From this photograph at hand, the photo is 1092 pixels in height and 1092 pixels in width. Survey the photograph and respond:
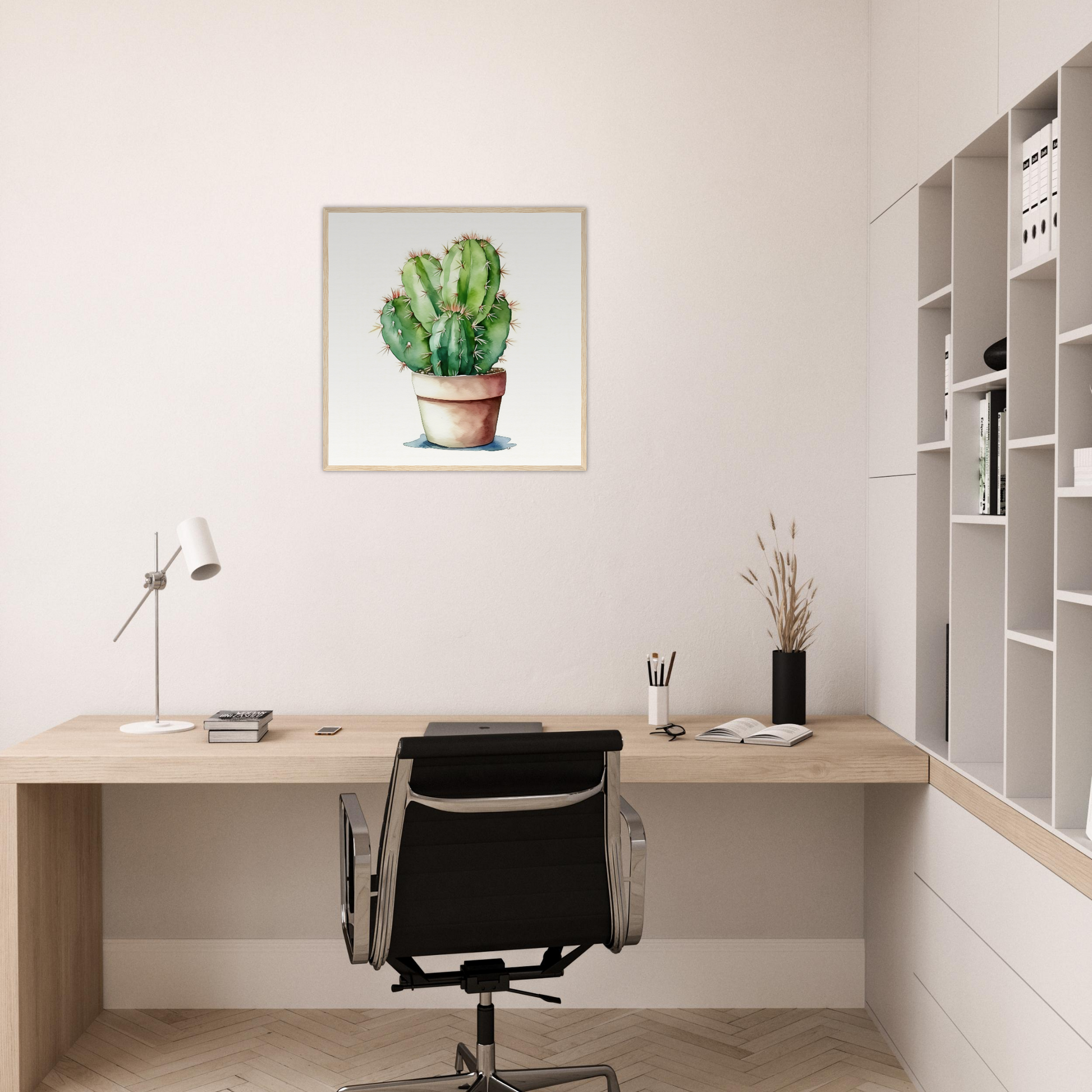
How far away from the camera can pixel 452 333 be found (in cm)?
296

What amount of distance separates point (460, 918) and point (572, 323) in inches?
67.3

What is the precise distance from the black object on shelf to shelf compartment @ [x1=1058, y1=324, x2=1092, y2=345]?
291 millimetres

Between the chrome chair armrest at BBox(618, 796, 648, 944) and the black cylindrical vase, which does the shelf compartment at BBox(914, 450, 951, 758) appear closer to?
the black cylindrical vase

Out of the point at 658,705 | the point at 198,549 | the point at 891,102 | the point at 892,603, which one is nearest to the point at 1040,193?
the point at 891,102

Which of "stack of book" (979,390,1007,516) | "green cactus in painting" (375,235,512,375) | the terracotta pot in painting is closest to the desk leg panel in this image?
the terracotta pot in painting

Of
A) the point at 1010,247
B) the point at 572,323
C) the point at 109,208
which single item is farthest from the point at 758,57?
the point at 109,208

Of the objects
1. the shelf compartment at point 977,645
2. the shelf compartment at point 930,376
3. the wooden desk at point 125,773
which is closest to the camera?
the shelf compartment at point 977,645

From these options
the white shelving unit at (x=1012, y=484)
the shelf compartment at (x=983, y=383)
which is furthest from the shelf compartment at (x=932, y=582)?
the shelf compartment at (x=983, y=383)

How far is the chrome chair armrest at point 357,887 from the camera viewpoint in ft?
6.44

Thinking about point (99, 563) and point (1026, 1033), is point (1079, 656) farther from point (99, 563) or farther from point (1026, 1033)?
point (99, 563)

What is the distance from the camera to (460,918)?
200 centimetres

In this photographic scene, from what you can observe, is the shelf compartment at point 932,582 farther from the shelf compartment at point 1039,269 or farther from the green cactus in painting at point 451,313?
the green cactus in painting at point 451,313

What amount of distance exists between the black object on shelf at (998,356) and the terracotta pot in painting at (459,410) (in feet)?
4.44

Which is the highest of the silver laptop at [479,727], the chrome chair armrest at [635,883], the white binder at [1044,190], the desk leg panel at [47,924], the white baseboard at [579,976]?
the white binder at [1044,190]
